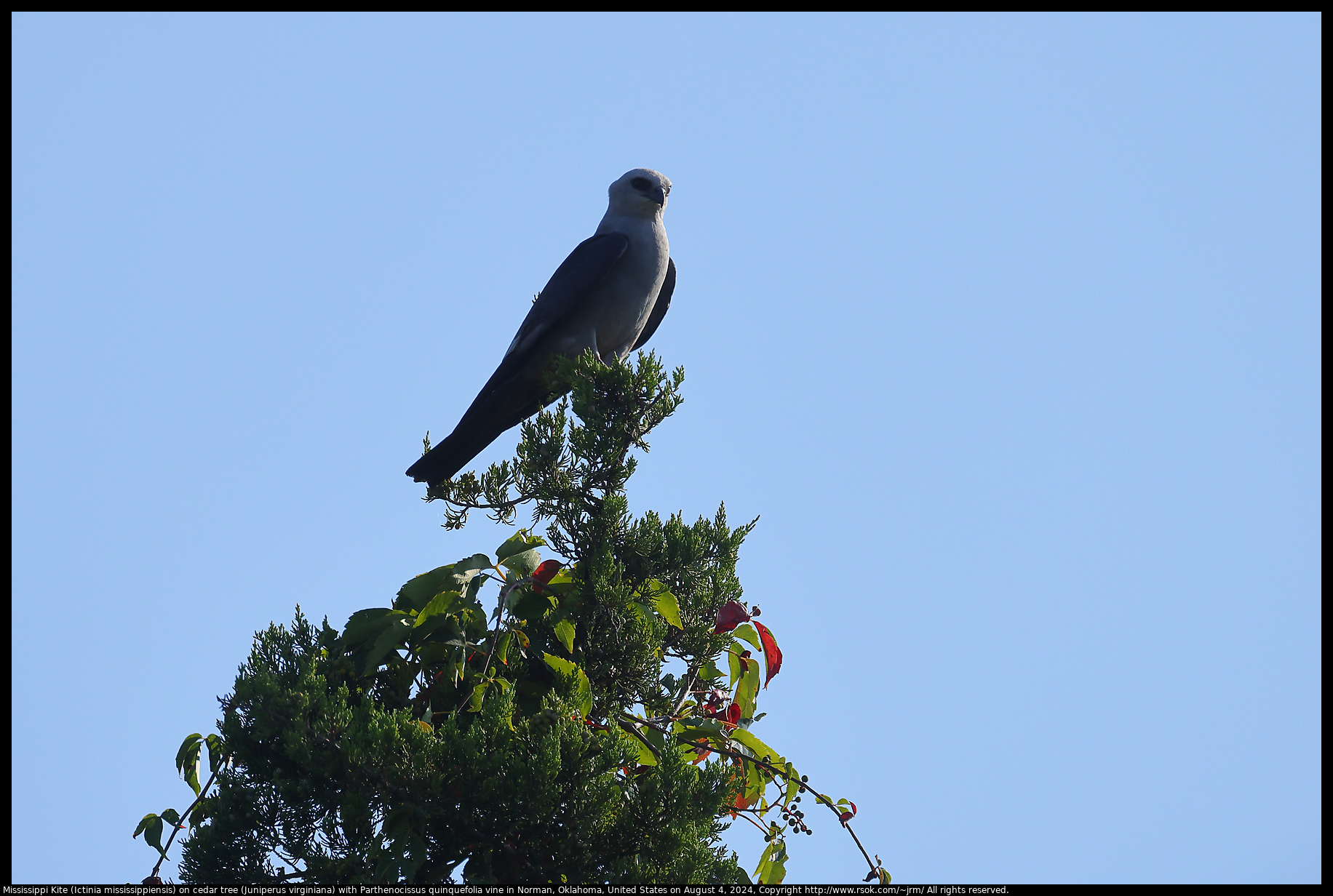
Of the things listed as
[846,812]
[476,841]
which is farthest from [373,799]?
[846,812]

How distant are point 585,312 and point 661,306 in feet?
3.39

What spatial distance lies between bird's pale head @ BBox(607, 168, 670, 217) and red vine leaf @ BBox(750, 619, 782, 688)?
3.33 metres

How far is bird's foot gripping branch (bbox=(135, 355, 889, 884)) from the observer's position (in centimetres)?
293

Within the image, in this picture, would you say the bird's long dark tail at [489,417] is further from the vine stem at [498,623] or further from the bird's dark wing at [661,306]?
the vine stem at [498,623]

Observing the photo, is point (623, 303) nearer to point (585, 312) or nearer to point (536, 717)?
point (585, 312)

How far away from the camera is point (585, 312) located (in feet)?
19.0

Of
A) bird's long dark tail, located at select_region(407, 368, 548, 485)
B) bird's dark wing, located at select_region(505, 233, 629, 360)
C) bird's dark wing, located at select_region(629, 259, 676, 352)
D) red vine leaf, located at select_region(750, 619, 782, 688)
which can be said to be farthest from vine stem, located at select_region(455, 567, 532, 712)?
bird's dark wing, located at select_region(629, 259, 676, 352)

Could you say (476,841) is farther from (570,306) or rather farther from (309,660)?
(570,306)

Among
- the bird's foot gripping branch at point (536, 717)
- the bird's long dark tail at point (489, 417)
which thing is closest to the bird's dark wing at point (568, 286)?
the bird's long dark tail at point (489, 417)

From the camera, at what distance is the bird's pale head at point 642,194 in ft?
20.6

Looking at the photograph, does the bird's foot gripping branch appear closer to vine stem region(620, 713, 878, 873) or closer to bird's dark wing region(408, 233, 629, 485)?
vine stem region(620, 713, 878, 873)

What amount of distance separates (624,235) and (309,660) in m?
3.49

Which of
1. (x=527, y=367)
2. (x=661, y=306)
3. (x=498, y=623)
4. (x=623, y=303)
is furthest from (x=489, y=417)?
(x=498, y=623)

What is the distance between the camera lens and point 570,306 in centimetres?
565
